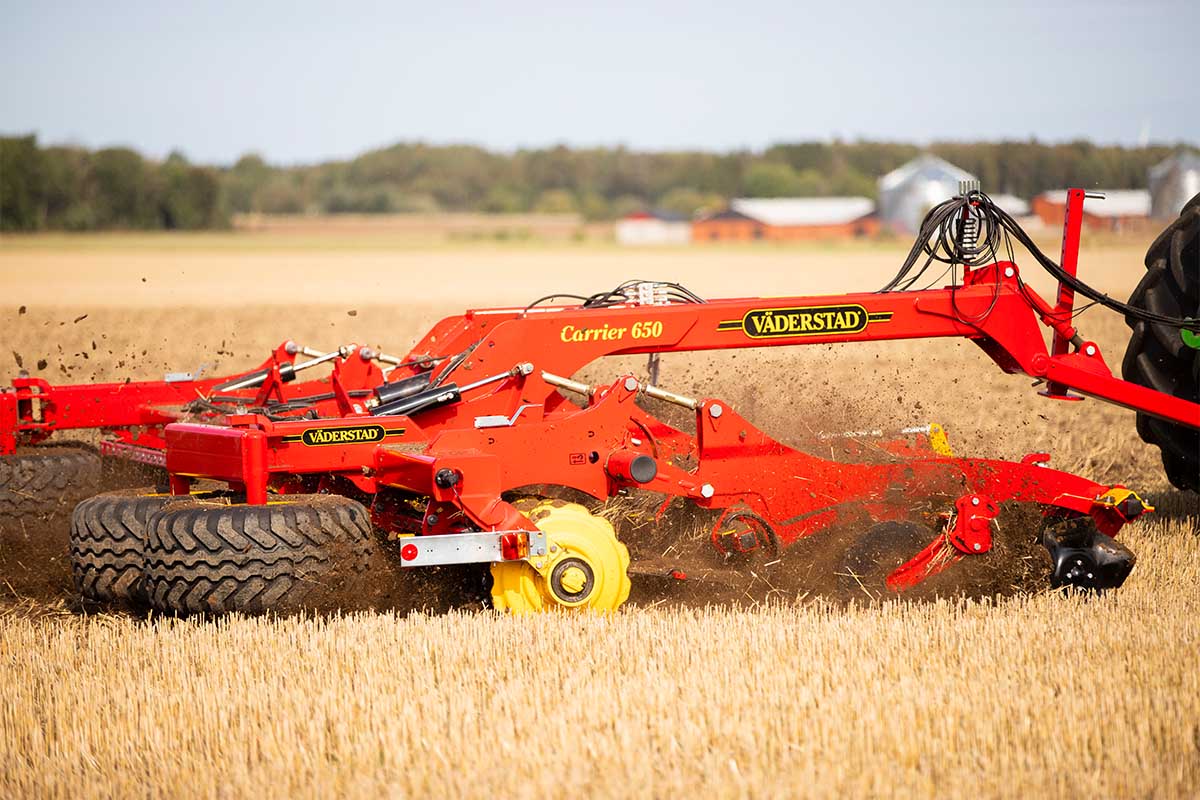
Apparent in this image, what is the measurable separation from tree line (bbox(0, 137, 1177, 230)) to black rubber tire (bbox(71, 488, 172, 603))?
40.8 m

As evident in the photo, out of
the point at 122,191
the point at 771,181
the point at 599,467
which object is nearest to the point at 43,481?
the point at 599,467

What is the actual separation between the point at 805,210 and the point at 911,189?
16155 mm

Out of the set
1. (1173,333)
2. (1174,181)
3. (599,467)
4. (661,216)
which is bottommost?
(599,467)

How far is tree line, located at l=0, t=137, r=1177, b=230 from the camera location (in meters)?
60.1

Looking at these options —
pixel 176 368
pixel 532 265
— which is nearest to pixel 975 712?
pixel 176 368

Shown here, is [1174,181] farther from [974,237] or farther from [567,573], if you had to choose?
[567,573]

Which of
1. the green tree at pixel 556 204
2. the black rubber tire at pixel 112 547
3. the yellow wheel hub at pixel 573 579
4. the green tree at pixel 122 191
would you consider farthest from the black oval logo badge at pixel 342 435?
the green tree at pixel 556 204

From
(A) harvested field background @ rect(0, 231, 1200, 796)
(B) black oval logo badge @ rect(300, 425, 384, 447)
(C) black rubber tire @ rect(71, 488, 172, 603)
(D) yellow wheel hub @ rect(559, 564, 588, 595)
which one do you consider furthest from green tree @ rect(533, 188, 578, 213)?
(D) yellow wheel hub @ rect(559, 564, 588, 595)

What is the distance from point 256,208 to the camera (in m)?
77.1

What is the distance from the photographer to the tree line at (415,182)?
60.1m

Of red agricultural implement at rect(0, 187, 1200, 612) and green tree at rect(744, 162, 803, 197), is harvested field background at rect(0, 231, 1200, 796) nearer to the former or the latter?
red agricultural implement at rect(0, 187, 1200, 612)

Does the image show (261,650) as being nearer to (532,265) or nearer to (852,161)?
(532,265)

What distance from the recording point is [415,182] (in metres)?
88.4

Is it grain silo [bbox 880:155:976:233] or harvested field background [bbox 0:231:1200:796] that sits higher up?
grain silo [bbox 880:155:976:233]
